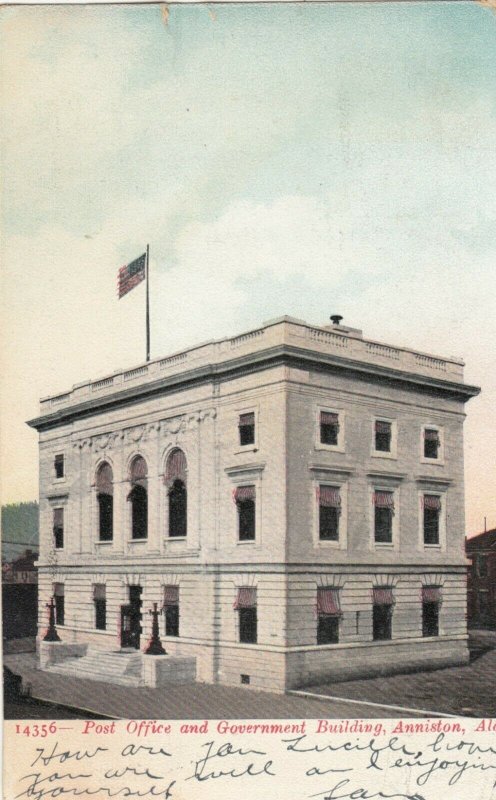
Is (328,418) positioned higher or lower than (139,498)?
higher

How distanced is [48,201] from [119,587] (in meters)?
8.06

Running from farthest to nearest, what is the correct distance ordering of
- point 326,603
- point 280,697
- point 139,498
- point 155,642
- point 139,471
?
point 139,471 → point 139,498 → point 155,642 → point 326,603 → point 280,697

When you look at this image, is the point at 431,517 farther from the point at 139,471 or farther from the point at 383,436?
the point at 139,471

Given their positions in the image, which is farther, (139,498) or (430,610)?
(139,498)

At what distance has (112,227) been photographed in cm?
1598

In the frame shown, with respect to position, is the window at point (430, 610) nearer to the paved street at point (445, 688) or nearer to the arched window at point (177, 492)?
the paved street at point (445, 688)

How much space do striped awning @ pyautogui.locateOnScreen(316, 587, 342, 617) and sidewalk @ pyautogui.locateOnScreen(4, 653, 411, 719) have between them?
1.80 metres

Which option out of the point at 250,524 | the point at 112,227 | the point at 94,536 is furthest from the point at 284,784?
the point at 112,227

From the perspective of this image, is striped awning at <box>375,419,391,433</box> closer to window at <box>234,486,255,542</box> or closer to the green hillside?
window at <box>234,486,255,542</box>

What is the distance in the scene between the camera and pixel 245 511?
18453mm

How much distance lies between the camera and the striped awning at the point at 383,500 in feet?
62.4

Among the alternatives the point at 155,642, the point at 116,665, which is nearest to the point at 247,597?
the point at 155,642

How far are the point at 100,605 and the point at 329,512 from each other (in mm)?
5070

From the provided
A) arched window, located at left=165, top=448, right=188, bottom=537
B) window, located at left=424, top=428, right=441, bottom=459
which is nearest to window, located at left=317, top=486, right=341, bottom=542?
window, located at left=424, top=428, right=441, bottom=459
